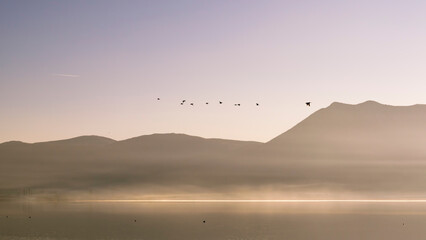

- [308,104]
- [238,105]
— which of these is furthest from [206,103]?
[308,104]

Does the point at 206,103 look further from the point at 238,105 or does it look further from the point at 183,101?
the point at 238,105

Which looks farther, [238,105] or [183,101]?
[238,105]

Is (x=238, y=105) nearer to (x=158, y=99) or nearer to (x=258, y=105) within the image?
(x=258, y=105)

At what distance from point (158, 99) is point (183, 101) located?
7.99 m

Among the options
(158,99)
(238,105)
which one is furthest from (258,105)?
(158,99)

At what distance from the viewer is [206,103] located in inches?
5182

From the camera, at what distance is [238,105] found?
144750 mm

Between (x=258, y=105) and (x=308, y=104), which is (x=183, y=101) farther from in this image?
(x=308, y=104)

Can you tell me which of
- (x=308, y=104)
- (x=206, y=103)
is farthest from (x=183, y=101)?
(x=308, y=104)

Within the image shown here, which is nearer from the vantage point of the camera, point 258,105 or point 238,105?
point 258,105

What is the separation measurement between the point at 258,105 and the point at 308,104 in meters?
11.8

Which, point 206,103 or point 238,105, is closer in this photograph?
point 206,103

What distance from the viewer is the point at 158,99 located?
13975 centimetres

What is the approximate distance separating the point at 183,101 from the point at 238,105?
16.2m
